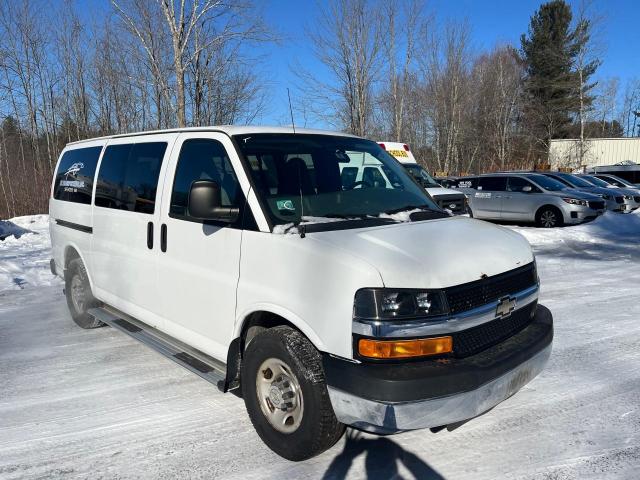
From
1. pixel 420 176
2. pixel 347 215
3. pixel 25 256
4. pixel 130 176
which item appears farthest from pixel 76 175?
pixel 420 176

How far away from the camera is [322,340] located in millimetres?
2867

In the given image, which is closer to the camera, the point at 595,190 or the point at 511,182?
the point at 511,182

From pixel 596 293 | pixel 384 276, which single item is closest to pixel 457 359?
pixel 384 276

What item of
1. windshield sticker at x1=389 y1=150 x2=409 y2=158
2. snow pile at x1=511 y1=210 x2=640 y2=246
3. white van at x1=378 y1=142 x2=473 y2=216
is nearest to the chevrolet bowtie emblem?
white van at x1=378 y1=142 x2=473 y2=216

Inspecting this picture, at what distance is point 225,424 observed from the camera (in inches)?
147

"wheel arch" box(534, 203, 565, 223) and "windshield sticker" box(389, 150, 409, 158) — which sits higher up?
"windshield sticker" box(389, 150, 409, 158)

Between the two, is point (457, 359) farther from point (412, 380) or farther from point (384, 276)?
point (384, 276)

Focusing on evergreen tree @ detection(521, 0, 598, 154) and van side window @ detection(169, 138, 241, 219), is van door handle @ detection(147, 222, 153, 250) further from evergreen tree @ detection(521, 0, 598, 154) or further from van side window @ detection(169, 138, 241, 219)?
evergreen tree @ detection(521, 0, 598, 154)

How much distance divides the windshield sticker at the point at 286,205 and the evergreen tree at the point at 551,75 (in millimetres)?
46196

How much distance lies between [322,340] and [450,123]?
38805 millimetres

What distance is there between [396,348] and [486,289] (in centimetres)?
73

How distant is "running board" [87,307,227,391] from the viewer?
144 inches

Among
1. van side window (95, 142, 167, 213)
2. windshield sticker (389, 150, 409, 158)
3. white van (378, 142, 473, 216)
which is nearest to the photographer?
van side window (95, 142, 167, 213)

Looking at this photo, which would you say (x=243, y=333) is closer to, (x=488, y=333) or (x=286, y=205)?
(x=286, y=205)
